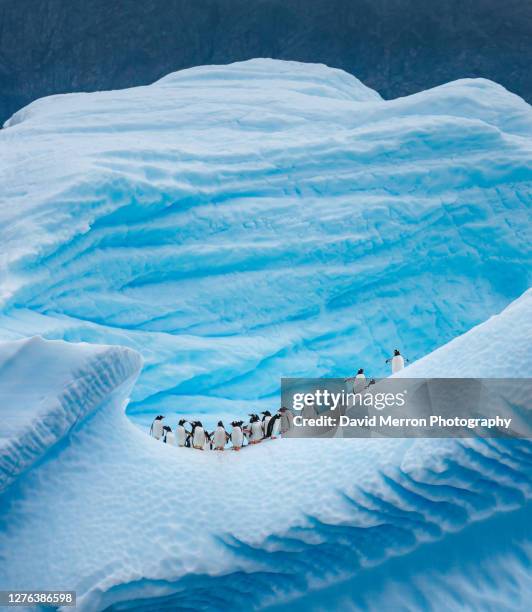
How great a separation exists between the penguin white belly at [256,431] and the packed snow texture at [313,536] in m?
2.55

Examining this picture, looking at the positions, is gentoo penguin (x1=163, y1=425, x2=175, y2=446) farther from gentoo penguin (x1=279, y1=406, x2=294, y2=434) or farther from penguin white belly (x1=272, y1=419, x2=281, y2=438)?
gentoo penguin (x1=279, y1=406, x2=294, y2=434)

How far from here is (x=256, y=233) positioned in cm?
921

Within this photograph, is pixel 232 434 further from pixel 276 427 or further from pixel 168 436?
pixel 168 436

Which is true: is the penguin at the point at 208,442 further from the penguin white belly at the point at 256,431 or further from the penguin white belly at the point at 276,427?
the penguin white belly at the point at 276,427

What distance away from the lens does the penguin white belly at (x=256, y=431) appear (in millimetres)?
6590

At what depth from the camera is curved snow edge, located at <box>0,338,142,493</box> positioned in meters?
3.85

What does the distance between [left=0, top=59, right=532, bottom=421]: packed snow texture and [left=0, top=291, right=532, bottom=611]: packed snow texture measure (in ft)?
13.5

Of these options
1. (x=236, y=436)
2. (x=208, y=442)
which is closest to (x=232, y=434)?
(x=236, y=436)

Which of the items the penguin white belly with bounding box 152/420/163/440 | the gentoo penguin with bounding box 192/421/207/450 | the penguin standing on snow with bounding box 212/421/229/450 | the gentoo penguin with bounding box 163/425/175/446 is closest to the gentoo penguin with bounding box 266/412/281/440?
the penguin standing on snow with bounding box 212/421/229/450

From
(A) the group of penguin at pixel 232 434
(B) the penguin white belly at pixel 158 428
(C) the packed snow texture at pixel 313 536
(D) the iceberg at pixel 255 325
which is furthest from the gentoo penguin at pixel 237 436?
(C) the packed snow texture at pixel 313 536

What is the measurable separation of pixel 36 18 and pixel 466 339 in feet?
53.4

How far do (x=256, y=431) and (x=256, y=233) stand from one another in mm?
3168

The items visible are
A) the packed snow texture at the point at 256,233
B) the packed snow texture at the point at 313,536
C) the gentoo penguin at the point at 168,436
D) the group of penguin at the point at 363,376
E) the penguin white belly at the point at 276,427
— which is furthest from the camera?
the packed snow texture at the point at 256,233

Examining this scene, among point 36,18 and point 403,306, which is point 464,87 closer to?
point 403,306
